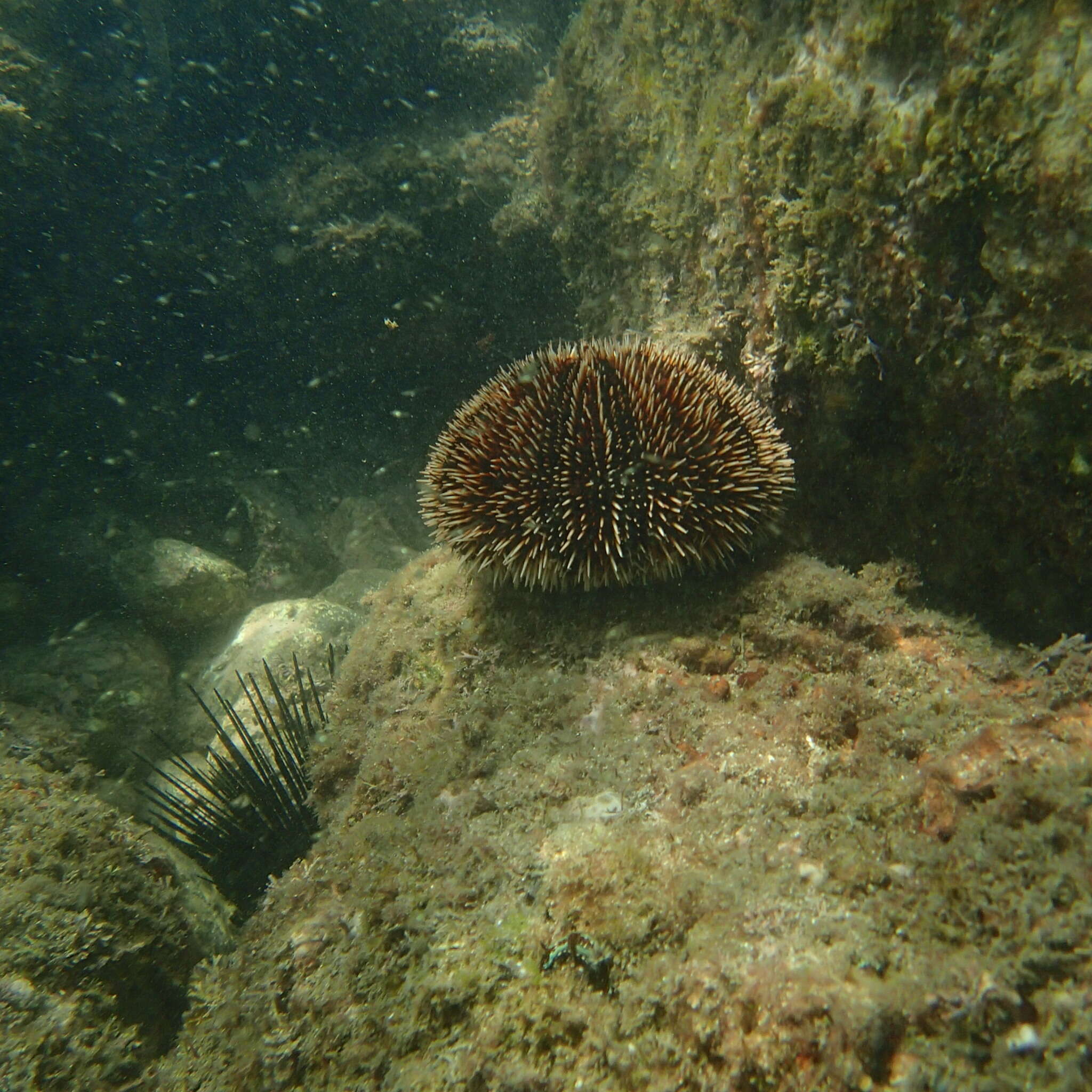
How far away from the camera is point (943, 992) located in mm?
1675

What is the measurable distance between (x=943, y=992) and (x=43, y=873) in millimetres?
4428

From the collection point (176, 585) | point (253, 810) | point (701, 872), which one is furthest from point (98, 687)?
point (701, 872)

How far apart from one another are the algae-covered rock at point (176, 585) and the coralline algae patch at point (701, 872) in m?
6.38

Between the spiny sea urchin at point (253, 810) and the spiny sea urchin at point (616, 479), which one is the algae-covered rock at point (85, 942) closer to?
the spiny sea urchin at point (253, 810)

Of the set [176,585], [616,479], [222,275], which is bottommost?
[176,585]

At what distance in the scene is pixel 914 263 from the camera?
2.95 meters

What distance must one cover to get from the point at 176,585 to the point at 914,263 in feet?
29.3

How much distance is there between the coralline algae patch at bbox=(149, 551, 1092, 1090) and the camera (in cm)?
174

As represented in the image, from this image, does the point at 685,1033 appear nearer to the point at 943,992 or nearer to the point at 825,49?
the point at 943,992

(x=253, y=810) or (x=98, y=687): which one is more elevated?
(x=253, y=810)

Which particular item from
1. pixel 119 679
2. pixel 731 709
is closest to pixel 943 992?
pixel 731 709

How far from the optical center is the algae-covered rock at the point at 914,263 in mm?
2482

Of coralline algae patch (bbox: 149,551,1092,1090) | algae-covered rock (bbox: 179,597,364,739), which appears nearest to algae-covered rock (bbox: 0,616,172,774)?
algae-covered rock (bbox: 179,597,364,739)

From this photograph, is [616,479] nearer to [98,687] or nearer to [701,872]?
[701,872]
